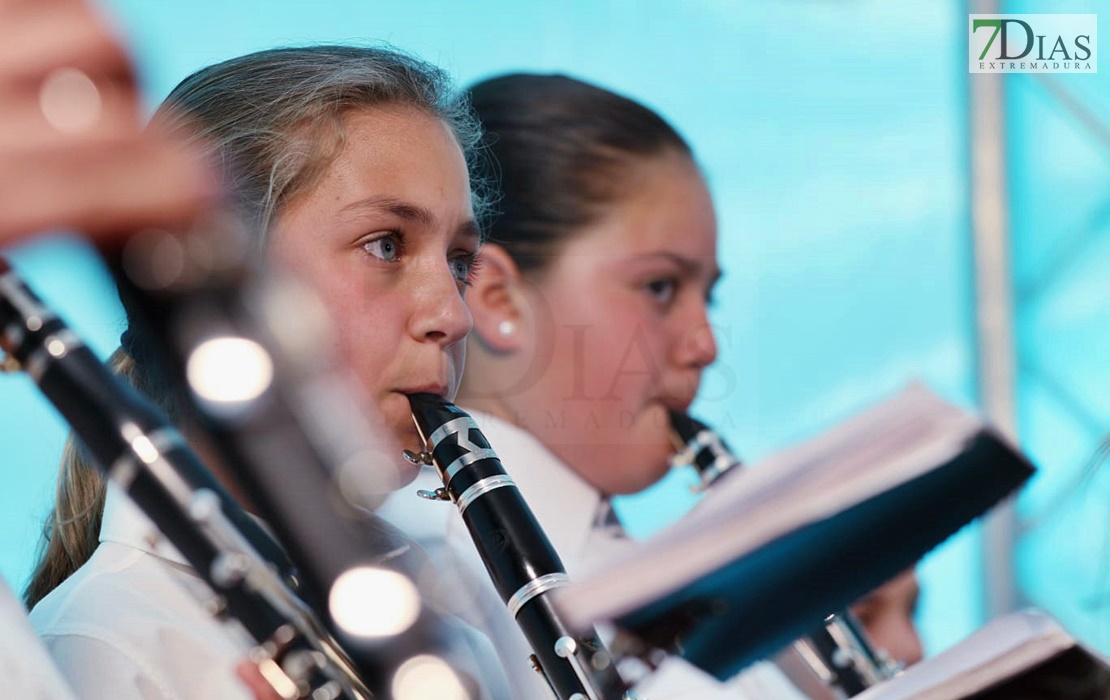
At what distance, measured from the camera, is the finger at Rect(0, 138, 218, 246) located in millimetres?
311

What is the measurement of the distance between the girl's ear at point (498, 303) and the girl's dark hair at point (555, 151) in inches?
0.7

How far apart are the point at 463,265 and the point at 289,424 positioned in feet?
2.36

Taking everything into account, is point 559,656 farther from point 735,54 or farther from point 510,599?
point 735,54

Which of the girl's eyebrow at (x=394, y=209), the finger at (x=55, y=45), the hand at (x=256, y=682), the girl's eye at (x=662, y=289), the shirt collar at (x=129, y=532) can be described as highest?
the girl's eye at (x=662, y=289)

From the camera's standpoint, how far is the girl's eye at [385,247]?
94cm

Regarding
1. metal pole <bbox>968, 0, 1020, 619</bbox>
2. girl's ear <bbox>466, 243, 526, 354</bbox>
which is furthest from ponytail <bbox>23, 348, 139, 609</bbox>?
metal pole <bbox>968, 0, 1020, 619</bbox>

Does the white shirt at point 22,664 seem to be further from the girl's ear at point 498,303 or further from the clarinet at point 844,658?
the girl's ear at point 498,303

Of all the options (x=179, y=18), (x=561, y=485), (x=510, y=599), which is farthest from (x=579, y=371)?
(x=510, y=599)

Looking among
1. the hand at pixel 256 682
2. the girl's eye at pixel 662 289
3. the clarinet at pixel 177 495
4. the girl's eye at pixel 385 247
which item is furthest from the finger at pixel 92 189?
the girl's eye at pixel 662 289

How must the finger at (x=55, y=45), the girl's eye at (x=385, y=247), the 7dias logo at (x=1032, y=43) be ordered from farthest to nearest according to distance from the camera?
the 7dias logo at (x=1032, y=43) → the girl's eye at (x=385, y=247) → the finger at (x=55, y=45)

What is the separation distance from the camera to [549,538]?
1258 mm

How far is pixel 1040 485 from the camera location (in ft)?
6.15

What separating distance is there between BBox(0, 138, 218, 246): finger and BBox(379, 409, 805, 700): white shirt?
0.52 metres

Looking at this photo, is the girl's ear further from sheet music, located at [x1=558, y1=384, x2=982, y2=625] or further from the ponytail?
sheet music, located at [x1=558, y1=384, x2=982, y2=625]
